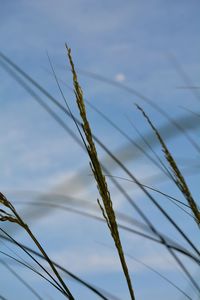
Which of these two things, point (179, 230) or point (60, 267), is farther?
point (179, 230)

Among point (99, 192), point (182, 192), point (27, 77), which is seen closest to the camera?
point (99, 192)

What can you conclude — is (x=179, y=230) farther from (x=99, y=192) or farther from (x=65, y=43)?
(x=65, y=43)

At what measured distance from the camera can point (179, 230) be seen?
186 cm

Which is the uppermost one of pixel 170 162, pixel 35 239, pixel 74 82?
pixel 170 162

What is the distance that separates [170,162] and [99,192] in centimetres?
48

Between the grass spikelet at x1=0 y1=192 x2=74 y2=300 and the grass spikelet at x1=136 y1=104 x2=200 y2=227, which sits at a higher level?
the grass spikelet at x1=136 y1=104 x2=200 y2=227

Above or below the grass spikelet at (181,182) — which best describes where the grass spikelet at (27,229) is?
below

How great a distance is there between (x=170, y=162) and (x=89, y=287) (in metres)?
0.53

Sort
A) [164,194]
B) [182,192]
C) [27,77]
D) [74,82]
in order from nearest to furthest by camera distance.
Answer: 1. [74,82]
2. [182,192]
3. [164,194]
4. [27,77]

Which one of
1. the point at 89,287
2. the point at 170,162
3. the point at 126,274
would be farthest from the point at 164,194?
the point at 126,274

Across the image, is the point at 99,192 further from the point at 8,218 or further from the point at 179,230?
the point at 179,230

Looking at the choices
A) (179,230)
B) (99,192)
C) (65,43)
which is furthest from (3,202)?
(179,230)

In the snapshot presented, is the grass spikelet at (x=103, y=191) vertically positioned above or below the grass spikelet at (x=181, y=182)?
below

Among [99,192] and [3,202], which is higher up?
[99,192]
